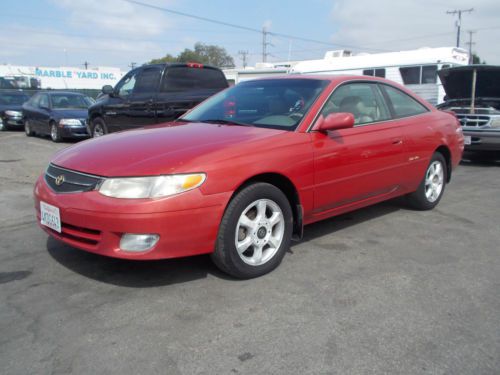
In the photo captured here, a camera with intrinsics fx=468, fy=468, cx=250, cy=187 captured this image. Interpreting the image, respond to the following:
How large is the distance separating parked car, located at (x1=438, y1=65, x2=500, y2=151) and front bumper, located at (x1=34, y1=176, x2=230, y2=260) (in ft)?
23.8

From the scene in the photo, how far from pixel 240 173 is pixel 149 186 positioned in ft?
2.07

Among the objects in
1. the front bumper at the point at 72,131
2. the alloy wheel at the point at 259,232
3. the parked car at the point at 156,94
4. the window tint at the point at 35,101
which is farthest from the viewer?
the window tint at the point at 35,101

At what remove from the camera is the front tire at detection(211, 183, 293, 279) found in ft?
10.5

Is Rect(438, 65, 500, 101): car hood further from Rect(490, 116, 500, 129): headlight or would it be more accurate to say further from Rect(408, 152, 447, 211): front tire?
Rect(408, 152, 447, 211): front tire

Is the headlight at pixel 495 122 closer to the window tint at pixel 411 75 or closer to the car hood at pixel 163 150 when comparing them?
the car hood at pixel 163 150

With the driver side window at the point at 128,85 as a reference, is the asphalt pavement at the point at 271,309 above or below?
below

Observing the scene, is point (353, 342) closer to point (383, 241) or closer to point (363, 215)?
point (383, 241)

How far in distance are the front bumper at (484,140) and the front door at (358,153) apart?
16.2ft

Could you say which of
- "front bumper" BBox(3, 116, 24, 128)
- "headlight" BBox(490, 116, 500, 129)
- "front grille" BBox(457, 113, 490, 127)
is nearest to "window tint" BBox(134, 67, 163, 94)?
"front grille" BBox(457, 113, 490, 127)

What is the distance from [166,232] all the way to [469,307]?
1991 millimetres

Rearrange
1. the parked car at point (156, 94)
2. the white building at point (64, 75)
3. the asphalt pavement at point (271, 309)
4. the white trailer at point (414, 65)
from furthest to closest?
1. the white building at point (64, 75)
2. the white trailer at point (414, 65)
3. the parked car at point (156, 94)
4. the asphalt pavement at point (271, 309)

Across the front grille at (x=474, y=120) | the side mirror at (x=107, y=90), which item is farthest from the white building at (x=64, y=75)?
the front grille at (x=474, y=120)

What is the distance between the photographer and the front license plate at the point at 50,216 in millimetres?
3250

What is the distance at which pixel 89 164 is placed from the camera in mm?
3275
